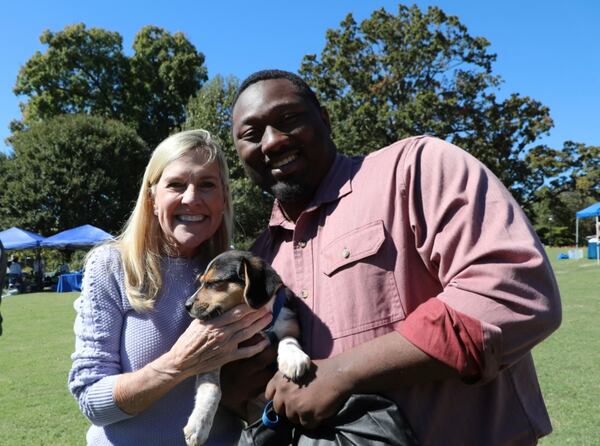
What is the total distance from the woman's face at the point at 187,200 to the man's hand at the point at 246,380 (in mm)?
833

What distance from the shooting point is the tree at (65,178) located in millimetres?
41812

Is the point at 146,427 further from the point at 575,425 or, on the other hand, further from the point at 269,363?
the point at 575,425

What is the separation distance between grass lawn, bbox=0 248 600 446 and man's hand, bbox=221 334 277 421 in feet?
15.7

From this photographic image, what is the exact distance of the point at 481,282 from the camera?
2.01 meters

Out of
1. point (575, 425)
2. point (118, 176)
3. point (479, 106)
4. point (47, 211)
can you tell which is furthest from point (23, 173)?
point (575, 425)

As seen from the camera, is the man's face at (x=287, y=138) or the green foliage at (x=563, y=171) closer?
the man's face at (x=287, y=138)

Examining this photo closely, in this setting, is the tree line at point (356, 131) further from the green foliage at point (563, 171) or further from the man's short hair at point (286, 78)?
the man's short hair at point (286, 78)

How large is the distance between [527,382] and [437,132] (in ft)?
122

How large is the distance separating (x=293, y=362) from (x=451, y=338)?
35.6 inches

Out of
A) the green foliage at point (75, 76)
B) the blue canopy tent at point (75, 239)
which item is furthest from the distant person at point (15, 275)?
the green foliage at point (75, 76)

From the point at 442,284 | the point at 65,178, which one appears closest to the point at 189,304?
the point at 442,284

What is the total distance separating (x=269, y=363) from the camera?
3.29 metres

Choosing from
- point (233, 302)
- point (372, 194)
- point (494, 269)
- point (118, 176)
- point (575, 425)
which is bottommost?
point (575, 425)

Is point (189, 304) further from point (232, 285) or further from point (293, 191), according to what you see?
point (293, 191)
